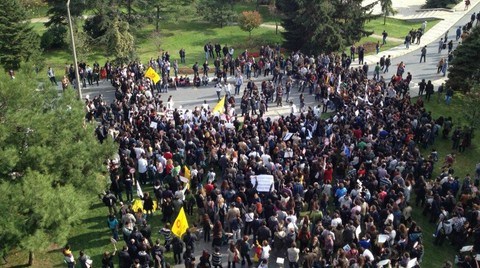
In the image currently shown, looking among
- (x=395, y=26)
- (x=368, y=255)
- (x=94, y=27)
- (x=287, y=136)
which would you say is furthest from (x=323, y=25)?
(x=368, y=255)

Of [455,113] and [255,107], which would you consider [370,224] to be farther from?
[455,113]

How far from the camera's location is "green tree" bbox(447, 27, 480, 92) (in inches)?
1296

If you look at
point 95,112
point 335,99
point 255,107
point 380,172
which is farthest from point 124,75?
point 380,172

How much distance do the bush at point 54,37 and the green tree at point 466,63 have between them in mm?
30176

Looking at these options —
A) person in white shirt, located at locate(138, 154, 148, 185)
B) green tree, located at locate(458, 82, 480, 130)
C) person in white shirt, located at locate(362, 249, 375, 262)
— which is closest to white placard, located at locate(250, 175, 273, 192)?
person in white shirt, located at locate(362, 249, 375, 262)

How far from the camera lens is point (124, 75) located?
33.2 m

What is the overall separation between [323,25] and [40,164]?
97.4ft

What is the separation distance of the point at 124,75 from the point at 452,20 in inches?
1419

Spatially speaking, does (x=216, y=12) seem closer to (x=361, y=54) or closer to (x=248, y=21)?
(x=248, y=21)

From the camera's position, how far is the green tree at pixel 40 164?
15.4 metres

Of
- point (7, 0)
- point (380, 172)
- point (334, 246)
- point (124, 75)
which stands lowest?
point (334, 246)

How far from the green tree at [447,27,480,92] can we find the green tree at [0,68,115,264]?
80.5ft

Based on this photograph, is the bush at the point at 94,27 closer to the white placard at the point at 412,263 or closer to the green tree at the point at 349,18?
the green tree at the point at 349,18

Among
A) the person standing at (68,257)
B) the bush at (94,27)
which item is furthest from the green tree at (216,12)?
the person standing at (68,257)
